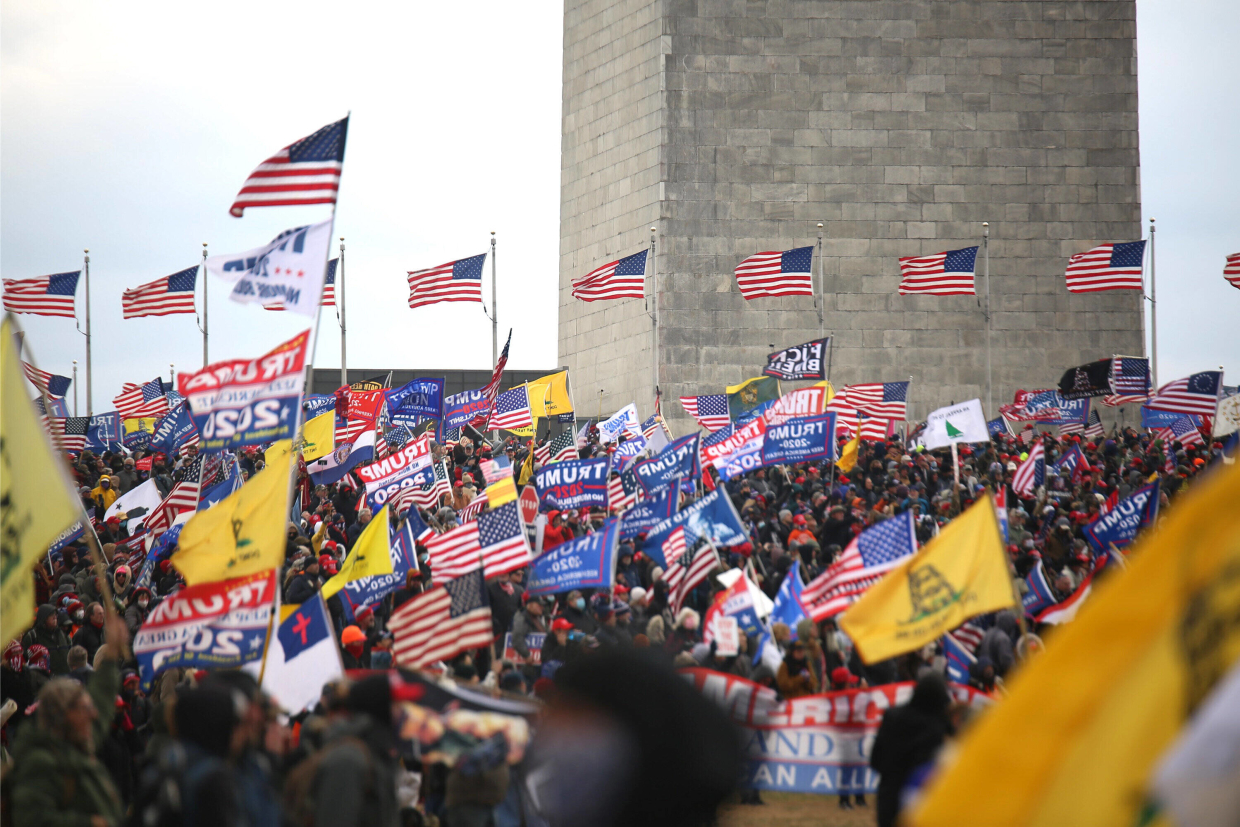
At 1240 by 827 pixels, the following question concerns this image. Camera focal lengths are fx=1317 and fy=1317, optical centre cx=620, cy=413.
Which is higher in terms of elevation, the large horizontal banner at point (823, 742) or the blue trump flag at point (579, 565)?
the blue trump flag at point (579, 565)

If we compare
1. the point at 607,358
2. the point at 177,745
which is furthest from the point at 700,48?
the point at 177,745

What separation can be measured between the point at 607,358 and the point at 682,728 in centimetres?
4098

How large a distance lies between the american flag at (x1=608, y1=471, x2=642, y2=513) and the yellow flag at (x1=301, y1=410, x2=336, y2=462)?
4.70 meters

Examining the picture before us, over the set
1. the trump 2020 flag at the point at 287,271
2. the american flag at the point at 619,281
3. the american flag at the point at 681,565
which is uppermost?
the american flag at the point at 619,281

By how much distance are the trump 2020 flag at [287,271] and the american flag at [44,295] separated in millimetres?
18428

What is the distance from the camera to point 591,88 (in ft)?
149

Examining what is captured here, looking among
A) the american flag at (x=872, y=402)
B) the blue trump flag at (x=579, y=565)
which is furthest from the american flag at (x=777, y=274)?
the blue trump flag at (x=579, y=565)

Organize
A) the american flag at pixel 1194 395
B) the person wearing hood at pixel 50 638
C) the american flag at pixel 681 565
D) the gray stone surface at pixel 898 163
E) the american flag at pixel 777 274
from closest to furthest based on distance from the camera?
the person wearing hood at pixel 50 638
the american flag at pixel 681 565
the american flag at pixel 1194 395
the american flag at pixel 777 274
the gray stone surface at pixel 898 163

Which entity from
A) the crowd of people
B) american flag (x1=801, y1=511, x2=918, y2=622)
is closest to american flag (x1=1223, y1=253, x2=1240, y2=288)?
the crowd of people

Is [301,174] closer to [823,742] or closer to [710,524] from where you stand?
[710,524]

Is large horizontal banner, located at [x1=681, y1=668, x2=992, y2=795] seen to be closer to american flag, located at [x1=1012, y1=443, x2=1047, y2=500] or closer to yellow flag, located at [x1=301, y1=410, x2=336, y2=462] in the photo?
american flag, located at [x1=1012, y1=443, x2=1047, y2=500]

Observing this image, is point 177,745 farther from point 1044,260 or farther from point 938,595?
point 1044,260

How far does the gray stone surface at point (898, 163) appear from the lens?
4178cm

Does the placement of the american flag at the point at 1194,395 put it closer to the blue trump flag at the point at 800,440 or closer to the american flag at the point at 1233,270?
the american flag at the point at 1233,270
